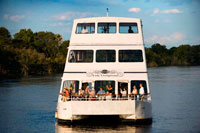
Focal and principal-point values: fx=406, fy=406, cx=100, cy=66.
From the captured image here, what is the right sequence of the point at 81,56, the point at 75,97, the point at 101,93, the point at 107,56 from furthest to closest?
the point at 81,56 → the point at 107,56 → the point at 75,97 → the point at 101,93

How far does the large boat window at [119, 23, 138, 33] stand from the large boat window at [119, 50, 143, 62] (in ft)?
3.13

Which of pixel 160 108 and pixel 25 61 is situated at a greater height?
pixel 25 61

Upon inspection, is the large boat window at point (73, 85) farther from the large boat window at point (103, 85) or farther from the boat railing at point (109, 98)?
the boat railing at point (109, 98)

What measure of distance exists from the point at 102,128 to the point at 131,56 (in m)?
3.41

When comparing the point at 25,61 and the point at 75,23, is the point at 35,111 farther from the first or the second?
the point at 25,61

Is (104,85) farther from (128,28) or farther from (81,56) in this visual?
(128,28)

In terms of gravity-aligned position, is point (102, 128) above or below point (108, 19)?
below

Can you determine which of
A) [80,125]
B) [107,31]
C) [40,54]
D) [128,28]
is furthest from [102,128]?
[40,54]

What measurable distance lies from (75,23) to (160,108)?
954 cm

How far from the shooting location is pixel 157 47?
470 ft

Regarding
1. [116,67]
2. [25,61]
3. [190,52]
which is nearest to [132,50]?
[116,67]

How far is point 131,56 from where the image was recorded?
18.0m

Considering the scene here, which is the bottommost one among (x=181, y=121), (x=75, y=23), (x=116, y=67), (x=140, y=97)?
(x=181, y=121)

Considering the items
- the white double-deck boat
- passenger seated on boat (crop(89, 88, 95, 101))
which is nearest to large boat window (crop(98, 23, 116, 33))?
the white double-deck boat
